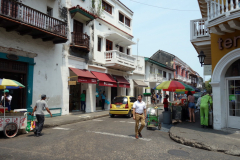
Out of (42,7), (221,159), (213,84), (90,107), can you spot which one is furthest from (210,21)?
(90,107)

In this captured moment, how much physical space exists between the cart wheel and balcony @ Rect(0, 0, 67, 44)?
5.38m

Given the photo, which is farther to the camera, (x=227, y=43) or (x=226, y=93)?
(x=226, y=93)

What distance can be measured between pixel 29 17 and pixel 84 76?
580cm

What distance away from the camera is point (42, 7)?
42.8ft

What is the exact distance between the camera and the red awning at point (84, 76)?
14783 mm

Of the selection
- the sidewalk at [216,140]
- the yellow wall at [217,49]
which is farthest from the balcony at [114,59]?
the sidewalk at [216,140]

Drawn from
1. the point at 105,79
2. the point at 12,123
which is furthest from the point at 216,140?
the point at 105,79

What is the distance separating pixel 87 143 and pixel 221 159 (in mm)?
4154

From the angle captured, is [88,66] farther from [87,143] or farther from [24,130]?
[87,143]

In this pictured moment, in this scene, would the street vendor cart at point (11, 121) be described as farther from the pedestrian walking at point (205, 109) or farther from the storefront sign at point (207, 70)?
the storefront sign at point (207, 70)

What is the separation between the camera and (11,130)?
7711 millimetres

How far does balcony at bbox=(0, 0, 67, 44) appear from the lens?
9906 millimetres

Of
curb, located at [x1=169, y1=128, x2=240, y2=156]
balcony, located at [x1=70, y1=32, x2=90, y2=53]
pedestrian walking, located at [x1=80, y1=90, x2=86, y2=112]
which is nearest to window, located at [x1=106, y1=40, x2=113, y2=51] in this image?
balcony, located at [x1=70, y1=32, x2=90, y2=53]

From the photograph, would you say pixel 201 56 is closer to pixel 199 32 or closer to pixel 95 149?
pixel 199 32
